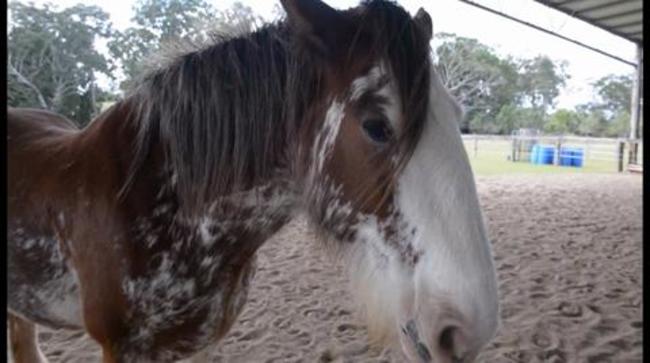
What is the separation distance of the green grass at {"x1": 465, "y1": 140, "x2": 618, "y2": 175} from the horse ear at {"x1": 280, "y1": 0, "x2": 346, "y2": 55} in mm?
12589

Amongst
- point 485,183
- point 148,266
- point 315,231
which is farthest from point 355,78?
point 485,183

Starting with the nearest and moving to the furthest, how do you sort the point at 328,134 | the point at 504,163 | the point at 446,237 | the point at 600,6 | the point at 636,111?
the point at 446,237, the point at 328,134, the point at 600,6, the point at 636,111, the point at 504,163

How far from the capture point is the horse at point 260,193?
0.92 meters

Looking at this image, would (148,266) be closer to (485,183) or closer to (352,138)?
(352,138)

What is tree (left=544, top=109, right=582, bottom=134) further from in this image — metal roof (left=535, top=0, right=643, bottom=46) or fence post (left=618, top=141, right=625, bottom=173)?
metal roof (left=535, top=0, right=643, bottom=46)

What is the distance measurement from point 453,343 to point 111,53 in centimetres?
691

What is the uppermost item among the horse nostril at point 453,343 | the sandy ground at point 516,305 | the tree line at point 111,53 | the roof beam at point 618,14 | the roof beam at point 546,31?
the roof beam at point 618,14

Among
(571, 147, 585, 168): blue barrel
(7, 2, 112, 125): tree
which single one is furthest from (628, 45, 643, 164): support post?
(7, 2, 112, 125): tree

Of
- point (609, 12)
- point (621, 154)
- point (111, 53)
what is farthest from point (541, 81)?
point (111, 53)

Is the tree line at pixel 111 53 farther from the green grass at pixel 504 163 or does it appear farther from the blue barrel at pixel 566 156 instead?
the blue barrel at pixel 566 156

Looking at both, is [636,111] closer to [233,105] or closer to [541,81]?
[233,105]

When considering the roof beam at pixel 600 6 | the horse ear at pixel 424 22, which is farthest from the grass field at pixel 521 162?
the horse ear at pixel 424 22

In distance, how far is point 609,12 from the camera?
11.0 m

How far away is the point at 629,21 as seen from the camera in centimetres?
1156
